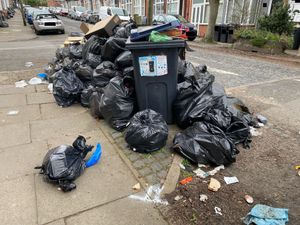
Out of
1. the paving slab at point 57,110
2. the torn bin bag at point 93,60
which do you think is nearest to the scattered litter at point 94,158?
the paving slab at point 57,110

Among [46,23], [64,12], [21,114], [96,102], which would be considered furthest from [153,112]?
[64,12]

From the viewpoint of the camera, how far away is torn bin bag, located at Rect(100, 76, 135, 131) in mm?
3420

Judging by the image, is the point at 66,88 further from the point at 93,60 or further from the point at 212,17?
the point at 212,17

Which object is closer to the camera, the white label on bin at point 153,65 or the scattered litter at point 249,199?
the scattered litter at point 249,199

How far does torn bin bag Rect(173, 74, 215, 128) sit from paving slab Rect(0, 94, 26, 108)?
3.00m

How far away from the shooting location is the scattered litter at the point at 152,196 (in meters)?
2.24

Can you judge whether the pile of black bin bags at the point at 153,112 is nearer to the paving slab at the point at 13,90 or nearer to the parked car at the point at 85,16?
the paving slab at the point at 13,90

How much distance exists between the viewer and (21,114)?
13.6ft

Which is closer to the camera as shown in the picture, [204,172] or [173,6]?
[204,172]

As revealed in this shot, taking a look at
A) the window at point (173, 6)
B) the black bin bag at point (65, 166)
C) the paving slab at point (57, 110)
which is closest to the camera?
the black bin bag at point (65, 166)

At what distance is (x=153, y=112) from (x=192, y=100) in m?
0.62

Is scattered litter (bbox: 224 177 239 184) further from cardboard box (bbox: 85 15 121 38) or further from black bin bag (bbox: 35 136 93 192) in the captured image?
cardboard box (bbox: 85 15 121 38)

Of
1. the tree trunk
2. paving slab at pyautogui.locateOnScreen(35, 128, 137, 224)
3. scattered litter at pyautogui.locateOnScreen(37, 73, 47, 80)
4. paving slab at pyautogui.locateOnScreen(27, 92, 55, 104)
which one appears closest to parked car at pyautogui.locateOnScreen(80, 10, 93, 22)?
the tree trunk

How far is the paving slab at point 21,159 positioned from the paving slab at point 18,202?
12cm
